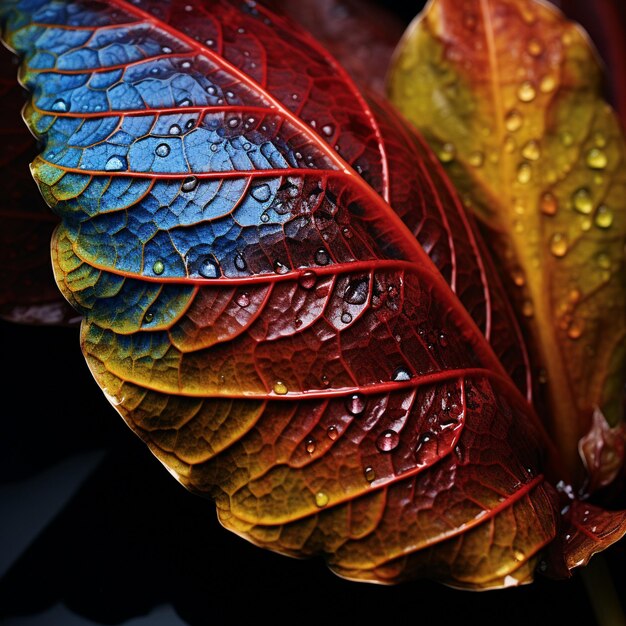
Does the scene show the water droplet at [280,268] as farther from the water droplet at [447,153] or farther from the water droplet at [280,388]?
the water droplet at [447,153]

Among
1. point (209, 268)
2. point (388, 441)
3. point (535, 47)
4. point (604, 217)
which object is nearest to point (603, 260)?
point (604, 217)

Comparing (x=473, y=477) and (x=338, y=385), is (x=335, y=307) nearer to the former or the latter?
(x=338, y=385)

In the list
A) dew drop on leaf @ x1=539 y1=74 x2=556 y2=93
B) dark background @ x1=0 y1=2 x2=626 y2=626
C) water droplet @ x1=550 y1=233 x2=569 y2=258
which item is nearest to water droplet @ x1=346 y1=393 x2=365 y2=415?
dark background @ x1=0 y1=2 x2=626 y2=626

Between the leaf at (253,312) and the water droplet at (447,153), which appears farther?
the water droplet at (447,153)

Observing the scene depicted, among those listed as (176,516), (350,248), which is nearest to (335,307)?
(350,248)

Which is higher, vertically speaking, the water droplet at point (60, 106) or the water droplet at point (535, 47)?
the water droplet at point (60, 106)

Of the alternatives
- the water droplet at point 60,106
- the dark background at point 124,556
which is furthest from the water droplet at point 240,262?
the dark background at point 124,556
